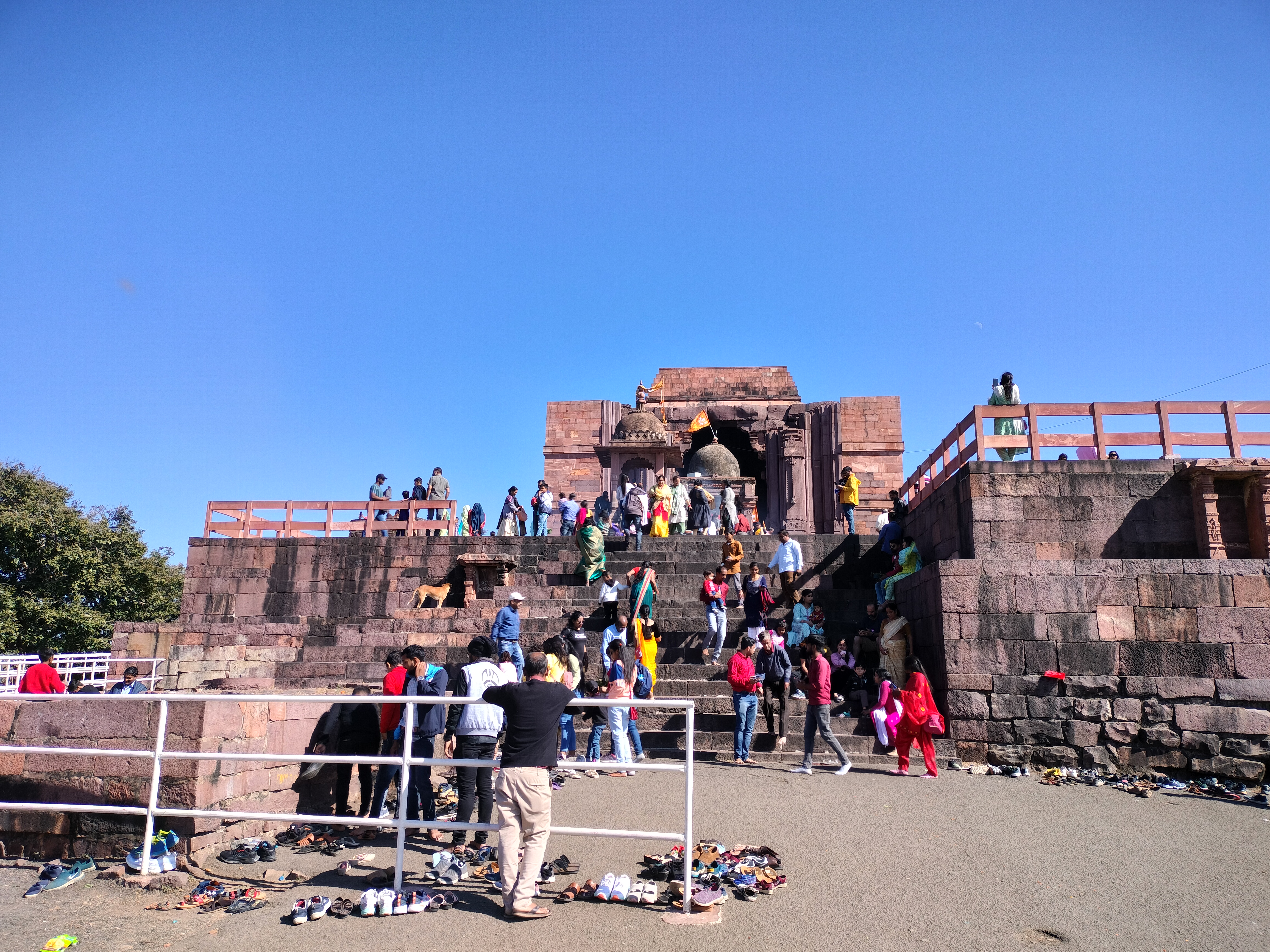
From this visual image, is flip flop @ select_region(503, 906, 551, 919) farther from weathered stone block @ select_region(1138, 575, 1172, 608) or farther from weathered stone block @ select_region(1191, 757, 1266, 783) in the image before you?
weathered stone block @ select_region(1138, 575, 1172, 608)

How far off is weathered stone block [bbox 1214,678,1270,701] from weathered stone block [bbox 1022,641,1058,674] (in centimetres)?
145

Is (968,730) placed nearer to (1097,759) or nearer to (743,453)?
(1097,759)

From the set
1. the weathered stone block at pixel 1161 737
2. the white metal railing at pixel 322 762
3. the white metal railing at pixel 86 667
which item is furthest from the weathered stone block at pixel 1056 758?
the white metal railing at pixel 86 667

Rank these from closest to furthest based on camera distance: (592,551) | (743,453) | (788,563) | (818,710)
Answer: (818,710)
(788,563)
(592,551)
(743,453)

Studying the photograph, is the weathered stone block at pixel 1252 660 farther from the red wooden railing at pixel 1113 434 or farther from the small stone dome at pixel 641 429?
the small stone dome at pixel 641 429

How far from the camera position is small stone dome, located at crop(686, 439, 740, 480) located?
2377cm

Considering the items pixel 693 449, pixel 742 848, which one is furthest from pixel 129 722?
pixel 693 449

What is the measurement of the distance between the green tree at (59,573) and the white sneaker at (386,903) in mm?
22814

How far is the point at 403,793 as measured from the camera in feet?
15.9

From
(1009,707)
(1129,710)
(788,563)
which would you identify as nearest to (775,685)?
(1009,707)

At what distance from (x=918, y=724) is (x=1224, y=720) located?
3.55 meters

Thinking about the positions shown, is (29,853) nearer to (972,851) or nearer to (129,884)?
(129,884)

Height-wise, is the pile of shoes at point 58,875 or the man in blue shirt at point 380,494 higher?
the man in blue shirt at point 380,494

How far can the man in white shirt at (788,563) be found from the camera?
41.4ft
